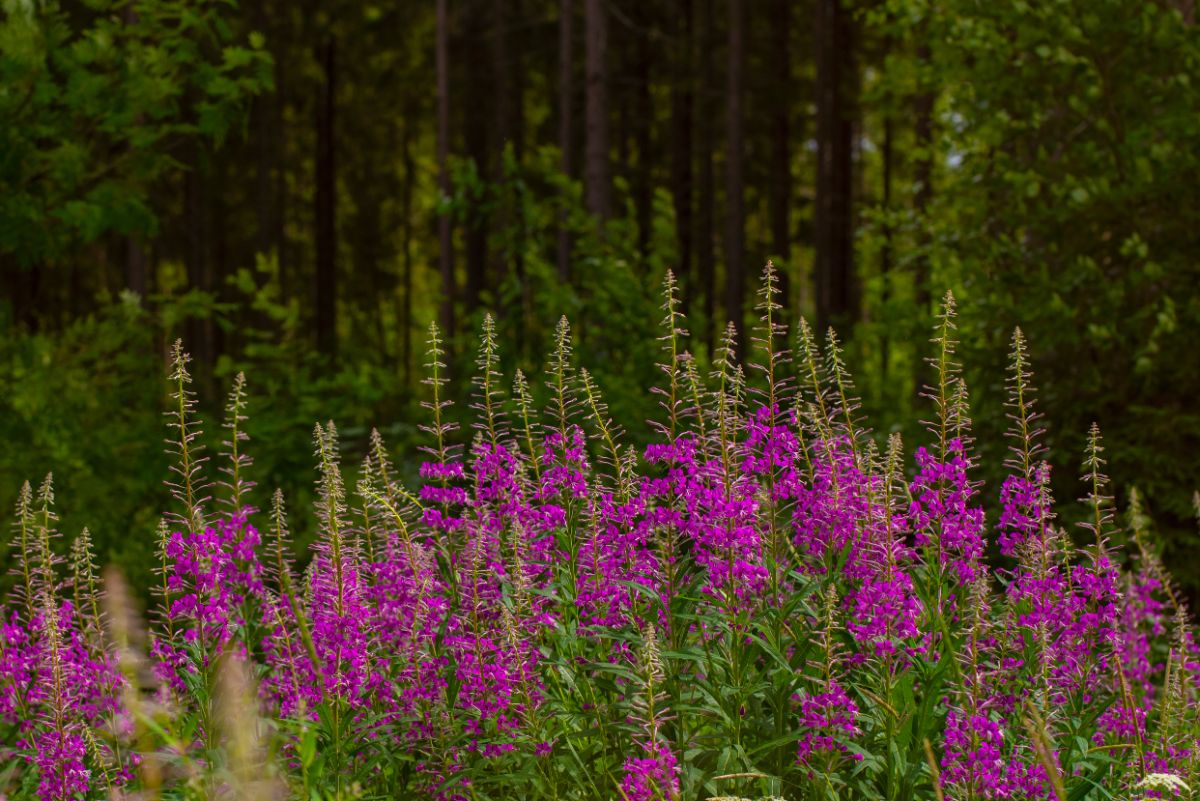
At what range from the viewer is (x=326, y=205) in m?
24.9

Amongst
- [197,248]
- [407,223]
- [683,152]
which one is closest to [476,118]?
[683,152]

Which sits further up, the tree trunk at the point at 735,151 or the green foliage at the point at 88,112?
the tree trunk at the point at 735,151

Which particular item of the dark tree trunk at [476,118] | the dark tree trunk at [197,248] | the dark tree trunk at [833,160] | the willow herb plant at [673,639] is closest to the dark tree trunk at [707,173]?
the dark tree trunk at [833,160]

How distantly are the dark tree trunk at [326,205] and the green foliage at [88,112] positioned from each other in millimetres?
14676

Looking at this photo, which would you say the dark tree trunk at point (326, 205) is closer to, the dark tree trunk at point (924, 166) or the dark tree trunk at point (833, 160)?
the dark tree trunk at point (833, 160)

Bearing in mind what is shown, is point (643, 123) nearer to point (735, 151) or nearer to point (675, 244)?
point (735, 151)

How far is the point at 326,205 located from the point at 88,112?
16.4 metres

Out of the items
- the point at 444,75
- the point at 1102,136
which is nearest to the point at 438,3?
the point at 444,75

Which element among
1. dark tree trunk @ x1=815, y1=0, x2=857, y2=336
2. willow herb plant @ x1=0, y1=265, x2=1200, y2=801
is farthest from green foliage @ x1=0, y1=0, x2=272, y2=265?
dark tree trunk @ x1=815, y1=0, x2=857, y2=336

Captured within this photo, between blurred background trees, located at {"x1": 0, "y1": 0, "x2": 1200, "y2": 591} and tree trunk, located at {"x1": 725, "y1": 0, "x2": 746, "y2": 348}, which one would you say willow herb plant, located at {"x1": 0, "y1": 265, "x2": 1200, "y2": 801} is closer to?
blurred background trees, located at {"x1": 0, "y1": 0, "x2": 1200, "y2": 591}

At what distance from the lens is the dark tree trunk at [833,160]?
67.1 feet

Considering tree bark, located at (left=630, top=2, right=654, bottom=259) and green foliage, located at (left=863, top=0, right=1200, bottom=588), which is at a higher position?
tree bark, located at (left=630, top=2, right=654, bottom=259)

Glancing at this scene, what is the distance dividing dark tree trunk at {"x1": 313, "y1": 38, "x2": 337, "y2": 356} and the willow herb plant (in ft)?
67.1

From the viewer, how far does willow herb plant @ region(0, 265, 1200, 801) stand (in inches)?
137
